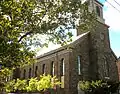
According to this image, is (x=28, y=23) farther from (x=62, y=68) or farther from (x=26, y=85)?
(x=62, y=68)

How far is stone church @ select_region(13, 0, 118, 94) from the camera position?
24656 millimetres

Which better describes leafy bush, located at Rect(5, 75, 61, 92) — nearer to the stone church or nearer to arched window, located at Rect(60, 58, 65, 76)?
the stone church

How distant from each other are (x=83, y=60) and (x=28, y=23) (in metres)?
16.8

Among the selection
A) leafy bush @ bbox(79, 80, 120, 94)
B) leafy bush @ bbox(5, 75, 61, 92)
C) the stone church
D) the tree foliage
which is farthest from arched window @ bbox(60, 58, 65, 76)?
the tree foliage

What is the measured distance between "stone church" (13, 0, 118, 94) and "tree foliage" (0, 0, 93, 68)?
407 inches

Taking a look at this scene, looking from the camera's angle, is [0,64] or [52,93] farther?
[52,93]

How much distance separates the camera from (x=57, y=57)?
27672 millimetres

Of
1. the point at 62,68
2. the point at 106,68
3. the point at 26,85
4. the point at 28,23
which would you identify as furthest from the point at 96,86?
the point at 28,23

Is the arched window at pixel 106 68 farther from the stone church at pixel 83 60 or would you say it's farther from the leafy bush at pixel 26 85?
the leafy bush at pixel 26 85

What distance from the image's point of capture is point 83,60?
26625 mm

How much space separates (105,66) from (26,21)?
2052 cm

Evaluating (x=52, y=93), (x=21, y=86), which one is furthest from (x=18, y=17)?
(x=52, y=93)

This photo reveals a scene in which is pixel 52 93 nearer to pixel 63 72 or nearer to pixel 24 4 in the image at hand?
pixel 63 72

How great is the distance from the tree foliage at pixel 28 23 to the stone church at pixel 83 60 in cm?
1034
